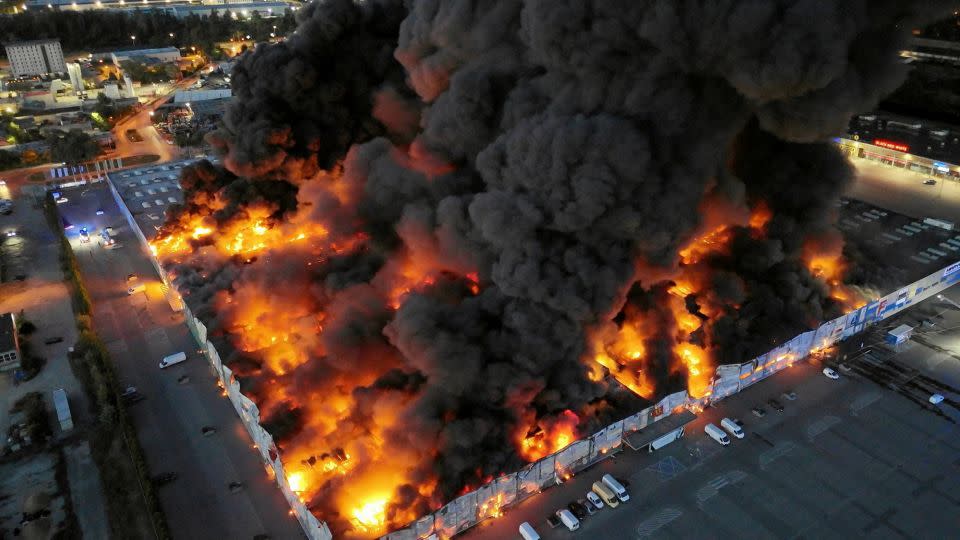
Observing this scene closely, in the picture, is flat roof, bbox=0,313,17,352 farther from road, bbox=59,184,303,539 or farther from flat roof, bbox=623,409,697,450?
flat roof, bbox=623,409,697,450

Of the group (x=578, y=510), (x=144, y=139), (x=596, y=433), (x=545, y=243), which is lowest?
(x=144, y=139)

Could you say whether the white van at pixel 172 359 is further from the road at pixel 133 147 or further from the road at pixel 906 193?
the road at pixel 906 193

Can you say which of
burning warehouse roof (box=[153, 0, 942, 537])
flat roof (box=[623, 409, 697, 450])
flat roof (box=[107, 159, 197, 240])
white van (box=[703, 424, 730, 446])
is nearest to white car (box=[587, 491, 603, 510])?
burning warehouse roof (box=[153, 0, 942, 537])

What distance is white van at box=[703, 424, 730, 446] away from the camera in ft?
89.1

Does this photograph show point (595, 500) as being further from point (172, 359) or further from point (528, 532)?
point (172, 359)

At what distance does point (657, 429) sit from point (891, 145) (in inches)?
1478

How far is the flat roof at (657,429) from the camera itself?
26.7m

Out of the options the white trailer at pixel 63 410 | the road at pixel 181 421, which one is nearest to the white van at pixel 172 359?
the road at pixel 181 421

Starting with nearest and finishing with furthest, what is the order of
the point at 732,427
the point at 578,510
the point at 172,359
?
the point at 578,510 → the point at 732,427 → the point at 172,359

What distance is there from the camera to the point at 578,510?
24516 mm

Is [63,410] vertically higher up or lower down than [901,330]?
lower down

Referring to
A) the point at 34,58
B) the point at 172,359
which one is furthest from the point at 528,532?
the point at 34,58

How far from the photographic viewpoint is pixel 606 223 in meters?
26.4

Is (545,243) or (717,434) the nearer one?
(545,243)
